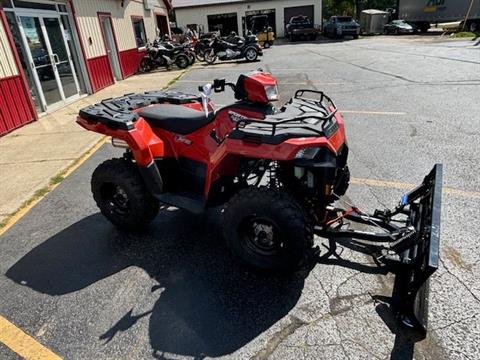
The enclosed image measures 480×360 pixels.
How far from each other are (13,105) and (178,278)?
22.5ft

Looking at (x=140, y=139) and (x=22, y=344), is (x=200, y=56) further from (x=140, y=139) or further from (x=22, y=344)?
(x=22, y=344)

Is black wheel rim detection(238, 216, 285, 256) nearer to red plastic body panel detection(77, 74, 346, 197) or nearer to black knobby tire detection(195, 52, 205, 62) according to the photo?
red plastic body panel detection(77, 74, 346, 197)

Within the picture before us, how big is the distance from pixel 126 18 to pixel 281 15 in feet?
73.6

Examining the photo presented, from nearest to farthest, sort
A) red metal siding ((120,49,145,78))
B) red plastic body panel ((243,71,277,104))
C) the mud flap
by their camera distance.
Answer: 1. the mud flap
2. red plastic body panel ((243,71,277,104))
3. red metal siding ((120,49,145,78))

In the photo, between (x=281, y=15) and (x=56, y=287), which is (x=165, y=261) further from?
(x=281, y=15)

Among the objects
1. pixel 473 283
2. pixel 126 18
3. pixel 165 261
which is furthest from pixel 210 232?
pixel 126 18

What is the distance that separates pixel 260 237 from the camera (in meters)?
2.79

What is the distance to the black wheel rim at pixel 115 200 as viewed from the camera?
3.56 m

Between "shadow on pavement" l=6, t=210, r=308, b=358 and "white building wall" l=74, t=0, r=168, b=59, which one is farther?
"white building wall" l=74, t=0, r=168, b=59

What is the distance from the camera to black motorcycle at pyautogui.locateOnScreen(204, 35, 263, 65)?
17797 millimetres

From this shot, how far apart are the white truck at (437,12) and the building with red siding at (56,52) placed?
26.4 meters

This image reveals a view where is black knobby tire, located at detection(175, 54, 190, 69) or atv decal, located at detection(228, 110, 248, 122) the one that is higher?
atv decal, located at detection(228, 110, 248, 122)

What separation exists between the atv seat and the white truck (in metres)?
32.7

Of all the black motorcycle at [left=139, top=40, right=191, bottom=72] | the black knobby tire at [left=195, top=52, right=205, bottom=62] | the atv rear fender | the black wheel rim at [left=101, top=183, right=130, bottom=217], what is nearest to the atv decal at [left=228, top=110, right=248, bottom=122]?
the atv rear fender
